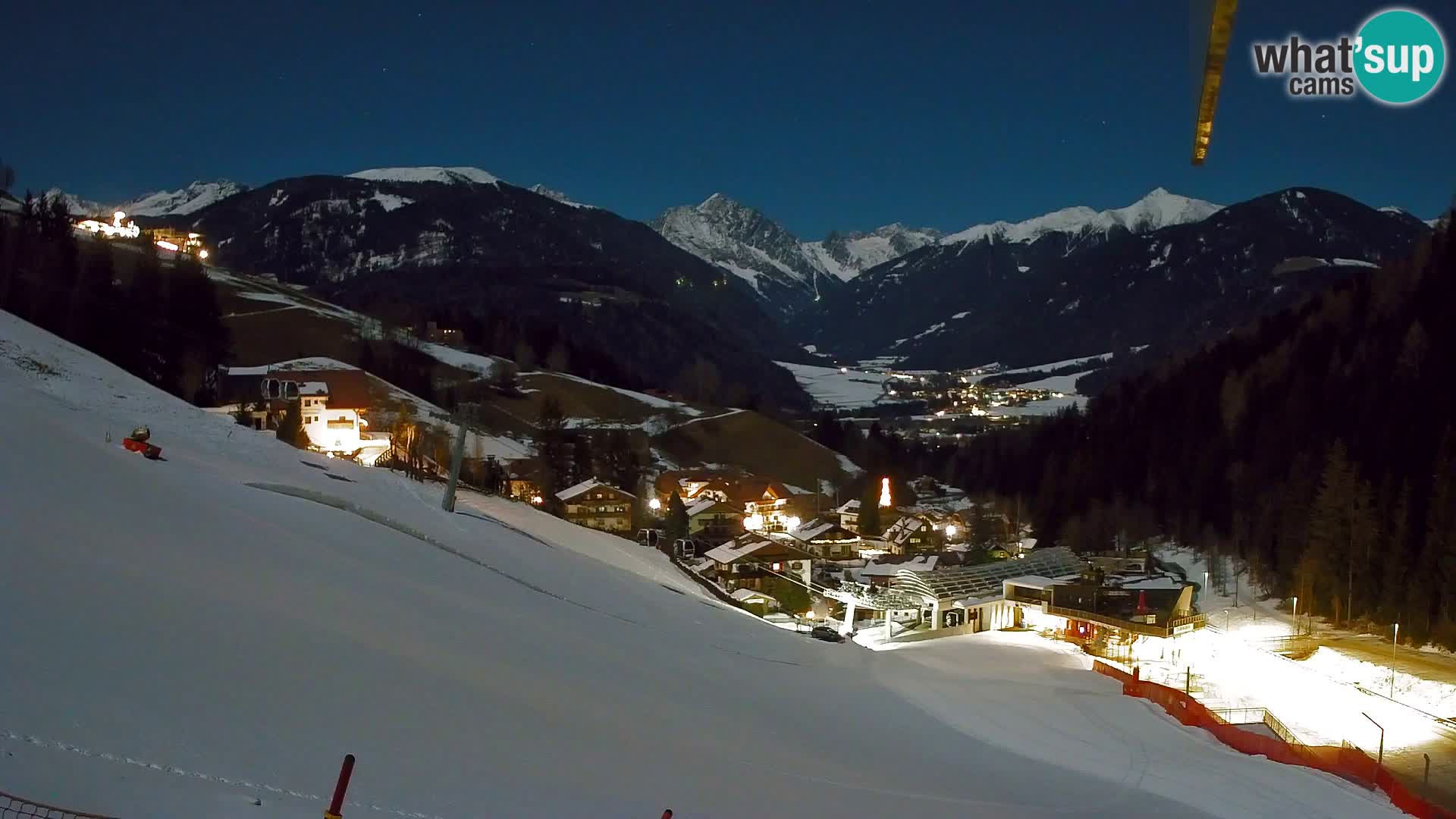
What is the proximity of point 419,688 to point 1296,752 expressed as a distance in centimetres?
1882

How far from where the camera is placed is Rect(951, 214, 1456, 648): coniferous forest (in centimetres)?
3953

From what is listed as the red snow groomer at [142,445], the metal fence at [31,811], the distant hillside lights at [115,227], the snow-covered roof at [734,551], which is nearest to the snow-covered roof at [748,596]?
the snow-covered roof at [734,551]

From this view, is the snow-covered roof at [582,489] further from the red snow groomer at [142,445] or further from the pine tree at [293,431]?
the red snow groomer at [142,445]

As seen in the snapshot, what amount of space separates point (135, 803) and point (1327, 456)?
175 feet

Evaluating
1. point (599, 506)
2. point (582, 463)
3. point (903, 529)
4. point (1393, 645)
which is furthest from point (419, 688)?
point (582, 463)

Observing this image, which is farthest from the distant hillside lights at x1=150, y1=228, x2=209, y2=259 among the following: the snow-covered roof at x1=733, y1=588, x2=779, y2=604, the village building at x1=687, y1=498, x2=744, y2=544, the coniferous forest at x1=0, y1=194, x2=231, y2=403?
the snow-covered roof at x1=733, y1=588, x2=779, y2=604

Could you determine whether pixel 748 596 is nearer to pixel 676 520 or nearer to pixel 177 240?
pixel 676 520

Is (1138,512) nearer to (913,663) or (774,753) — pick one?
(913,663)

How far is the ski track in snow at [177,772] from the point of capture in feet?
18.7

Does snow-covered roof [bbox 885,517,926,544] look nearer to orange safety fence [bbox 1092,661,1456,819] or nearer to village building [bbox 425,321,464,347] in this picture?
orange safety fence [bbox 1092,661,1456,819]

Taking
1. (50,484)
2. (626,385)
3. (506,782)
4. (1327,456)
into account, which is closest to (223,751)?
(506,782)

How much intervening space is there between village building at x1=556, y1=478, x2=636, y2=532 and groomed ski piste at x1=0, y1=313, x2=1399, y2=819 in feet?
137

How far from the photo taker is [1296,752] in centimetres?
1908

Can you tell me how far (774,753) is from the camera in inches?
412
